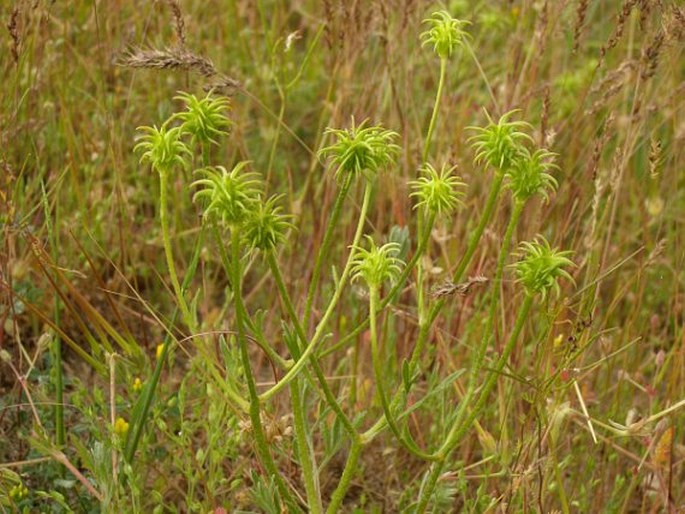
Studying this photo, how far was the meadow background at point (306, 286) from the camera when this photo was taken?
1.79 metres

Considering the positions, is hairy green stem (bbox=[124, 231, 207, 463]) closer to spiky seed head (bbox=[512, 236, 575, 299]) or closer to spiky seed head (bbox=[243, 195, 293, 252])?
spiky seed head (bbox=[243, 195, 293, 252])

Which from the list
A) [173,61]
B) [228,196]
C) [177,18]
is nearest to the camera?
[228,196]

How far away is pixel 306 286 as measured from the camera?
7.91 ft

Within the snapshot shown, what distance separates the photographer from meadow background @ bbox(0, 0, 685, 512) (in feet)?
5.89

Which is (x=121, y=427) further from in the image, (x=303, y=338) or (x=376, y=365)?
(x=376, y=365)

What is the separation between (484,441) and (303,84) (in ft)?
5.47

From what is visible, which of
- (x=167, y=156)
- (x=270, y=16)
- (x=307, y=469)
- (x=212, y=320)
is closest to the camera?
(x=167, y=156)

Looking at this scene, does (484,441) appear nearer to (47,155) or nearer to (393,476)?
(393,476)

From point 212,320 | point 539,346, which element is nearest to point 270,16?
point 212,320

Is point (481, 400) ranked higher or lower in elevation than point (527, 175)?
lower

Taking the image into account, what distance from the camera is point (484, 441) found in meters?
1.83

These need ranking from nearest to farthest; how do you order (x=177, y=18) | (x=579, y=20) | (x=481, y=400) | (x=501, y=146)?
(x=501, y=146) → (x=481, y=400) → (x=177, y=18) → (x=579, y=20)

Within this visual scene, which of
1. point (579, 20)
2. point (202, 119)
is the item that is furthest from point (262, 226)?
point (579, 20)

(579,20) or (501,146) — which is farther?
(579,20)
